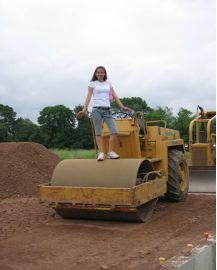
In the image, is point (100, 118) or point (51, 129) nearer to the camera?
point (100, 118)

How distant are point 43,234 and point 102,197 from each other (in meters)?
1.10

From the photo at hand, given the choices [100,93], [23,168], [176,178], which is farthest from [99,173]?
[23,168]

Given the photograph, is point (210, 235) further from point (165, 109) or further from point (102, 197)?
point (165, 109)

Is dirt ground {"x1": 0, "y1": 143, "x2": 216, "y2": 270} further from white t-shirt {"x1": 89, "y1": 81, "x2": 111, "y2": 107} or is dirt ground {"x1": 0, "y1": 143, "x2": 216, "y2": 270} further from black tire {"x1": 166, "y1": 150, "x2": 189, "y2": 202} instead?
white t-shirt {"x1": 89, "y1": 81, "x2": 111, "y2": 107}

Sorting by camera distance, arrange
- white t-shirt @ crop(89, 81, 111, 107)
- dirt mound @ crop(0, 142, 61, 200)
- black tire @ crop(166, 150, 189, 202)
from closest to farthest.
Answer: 1. white t-shirt @ crop(89, 81, 111, 107)
2. black tire @ crop(166, 150, 189, 202)
3. dirt mound @ crop(0, 142, 61, 200)

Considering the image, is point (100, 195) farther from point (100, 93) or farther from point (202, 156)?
point (202, 156)

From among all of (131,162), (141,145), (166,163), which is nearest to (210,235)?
(131,162)

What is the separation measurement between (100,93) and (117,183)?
5.46ft

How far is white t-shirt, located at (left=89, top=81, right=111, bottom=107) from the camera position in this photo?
6121 millimetres

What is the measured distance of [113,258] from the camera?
165 inches

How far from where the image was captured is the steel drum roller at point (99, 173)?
5680mm

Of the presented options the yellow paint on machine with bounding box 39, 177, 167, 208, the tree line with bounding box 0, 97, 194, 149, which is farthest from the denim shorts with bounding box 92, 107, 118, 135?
the tree line with bounding box 0, 97, 194, 149

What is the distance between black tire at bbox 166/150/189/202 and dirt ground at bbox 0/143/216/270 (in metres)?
0.23

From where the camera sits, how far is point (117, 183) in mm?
5672
